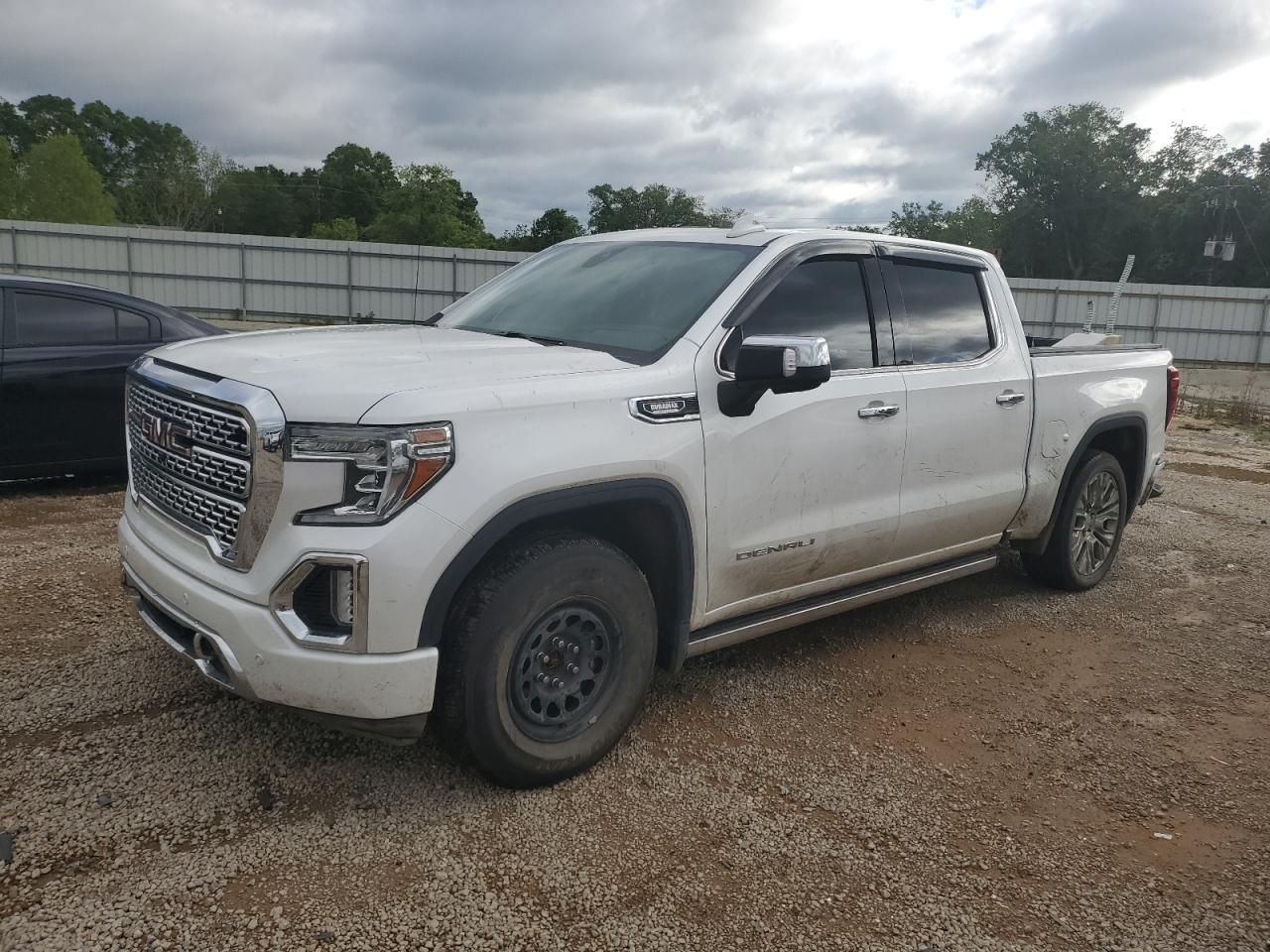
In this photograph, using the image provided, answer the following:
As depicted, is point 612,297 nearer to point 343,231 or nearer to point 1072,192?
point 1072,192

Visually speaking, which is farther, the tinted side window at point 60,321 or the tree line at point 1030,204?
the tree line at point 1030,204

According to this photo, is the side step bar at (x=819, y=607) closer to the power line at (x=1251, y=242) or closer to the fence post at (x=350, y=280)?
the fence post at (x=350, y=280)

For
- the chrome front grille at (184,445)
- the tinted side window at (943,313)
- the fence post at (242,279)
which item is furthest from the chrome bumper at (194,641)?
the fence post at (242,279)

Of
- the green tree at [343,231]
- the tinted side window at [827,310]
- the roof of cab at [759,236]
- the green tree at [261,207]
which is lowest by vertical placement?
the tinted side window at [827,310]

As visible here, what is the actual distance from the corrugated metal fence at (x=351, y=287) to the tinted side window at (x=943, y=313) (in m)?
22.2

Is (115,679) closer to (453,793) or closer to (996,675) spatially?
(453,793)

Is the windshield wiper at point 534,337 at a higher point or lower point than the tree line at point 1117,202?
lower

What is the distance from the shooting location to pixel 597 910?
2.66m

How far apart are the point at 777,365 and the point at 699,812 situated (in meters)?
1.51

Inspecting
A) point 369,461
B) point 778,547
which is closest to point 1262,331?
point 778,547

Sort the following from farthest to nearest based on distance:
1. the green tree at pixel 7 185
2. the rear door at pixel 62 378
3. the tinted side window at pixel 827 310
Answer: the green tree at pixel 7 185 < the rear door at pixel 62 378 < the tinted side window at pixel 827 310

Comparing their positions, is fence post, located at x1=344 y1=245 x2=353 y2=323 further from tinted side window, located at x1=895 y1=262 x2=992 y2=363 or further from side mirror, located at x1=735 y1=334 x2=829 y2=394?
side mirror, located at x1=735 y1=334 x2=829 y2=394

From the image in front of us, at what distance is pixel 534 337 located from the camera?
3.83 metres

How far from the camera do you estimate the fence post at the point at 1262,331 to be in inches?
1028
